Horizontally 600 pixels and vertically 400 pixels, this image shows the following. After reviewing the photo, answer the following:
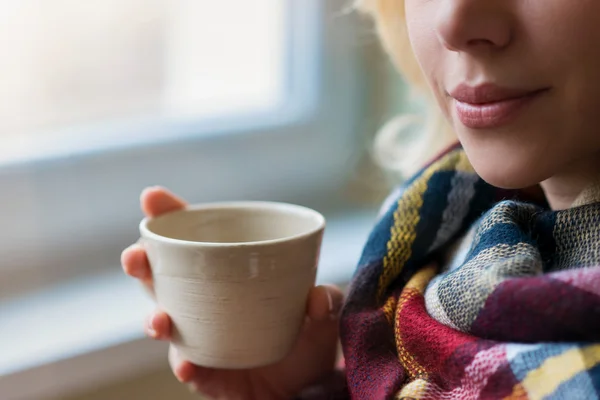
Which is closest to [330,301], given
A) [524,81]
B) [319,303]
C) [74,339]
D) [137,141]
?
[319,303]

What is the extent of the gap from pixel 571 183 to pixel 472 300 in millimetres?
153

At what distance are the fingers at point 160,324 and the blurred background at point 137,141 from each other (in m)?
0.29

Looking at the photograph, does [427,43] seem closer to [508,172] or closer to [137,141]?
[508,172]

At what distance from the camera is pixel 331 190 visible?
1339 millimetres

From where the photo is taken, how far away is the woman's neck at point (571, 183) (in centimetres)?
59

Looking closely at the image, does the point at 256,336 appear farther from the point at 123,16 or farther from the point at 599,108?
the point at 123,16

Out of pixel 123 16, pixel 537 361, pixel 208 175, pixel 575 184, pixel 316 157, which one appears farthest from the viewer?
pixel 316 157

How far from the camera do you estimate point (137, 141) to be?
1.10 metres

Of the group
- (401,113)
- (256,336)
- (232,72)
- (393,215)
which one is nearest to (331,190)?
(401,113)

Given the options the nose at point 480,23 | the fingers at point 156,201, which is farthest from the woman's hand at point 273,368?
the nose at point 480,23

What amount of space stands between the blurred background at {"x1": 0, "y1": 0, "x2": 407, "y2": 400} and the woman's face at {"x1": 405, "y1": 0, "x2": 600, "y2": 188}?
0.51 m

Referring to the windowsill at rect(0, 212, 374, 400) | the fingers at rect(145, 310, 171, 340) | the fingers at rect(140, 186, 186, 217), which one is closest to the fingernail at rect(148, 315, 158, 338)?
the fingers at rect(145, 310, 171, 340)

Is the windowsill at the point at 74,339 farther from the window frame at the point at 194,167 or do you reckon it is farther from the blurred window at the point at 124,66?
the blurred window at the point at 124,66

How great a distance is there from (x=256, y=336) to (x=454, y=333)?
→ 6.4 inches
